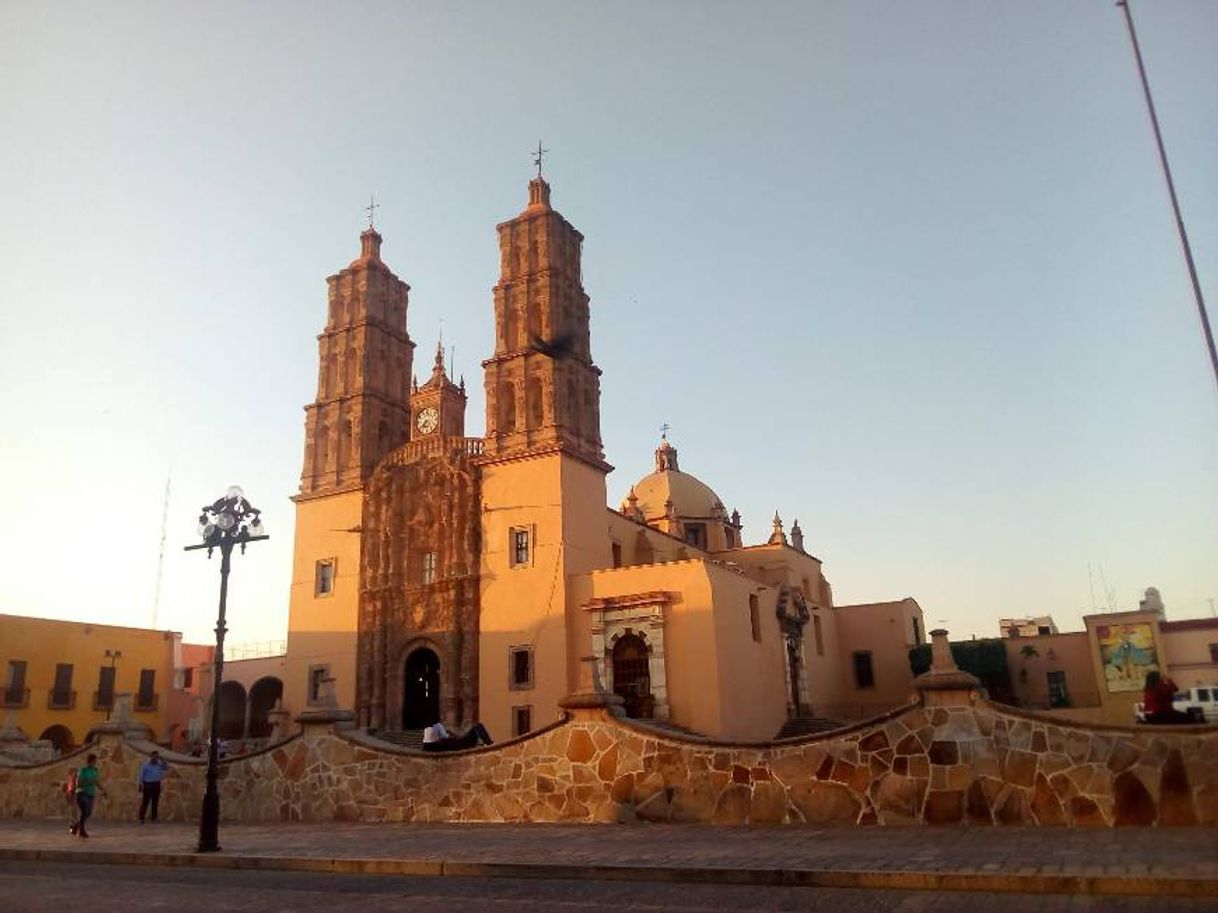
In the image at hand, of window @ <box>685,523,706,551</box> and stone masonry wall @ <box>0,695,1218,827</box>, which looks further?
window @ <box>685,523,706,551</box>

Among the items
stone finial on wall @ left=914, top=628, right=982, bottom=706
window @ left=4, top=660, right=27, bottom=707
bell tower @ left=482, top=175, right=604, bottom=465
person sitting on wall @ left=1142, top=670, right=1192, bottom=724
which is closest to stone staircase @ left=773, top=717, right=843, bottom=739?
bell tower @ left=482, top=175, right=604, bottom=465

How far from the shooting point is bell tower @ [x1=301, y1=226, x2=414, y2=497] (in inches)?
1495

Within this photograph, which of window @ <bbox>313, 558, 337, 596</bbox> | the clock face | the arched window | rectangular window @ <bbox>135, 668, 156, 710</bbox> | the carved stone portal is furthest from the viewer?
rectangular window @ <bbox>135, 668, 156, 710</bbox>

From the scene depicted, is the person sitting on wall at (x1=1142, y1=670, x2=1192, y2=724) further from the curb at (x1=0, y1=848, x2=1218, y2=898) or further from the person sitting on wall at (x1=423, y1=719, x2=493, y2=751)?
the person sitting on wall at (x1=423, y1=719, x2=493, y2=751)

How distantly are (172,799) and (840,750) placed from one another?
1415 centimetres

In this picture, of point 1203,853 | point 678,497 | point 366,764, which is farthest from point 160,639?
point 1203,853

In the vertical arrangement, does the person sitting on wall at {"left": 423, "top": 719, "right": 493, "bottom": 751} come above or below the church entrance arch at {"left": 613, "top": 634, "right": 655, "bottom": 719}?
below

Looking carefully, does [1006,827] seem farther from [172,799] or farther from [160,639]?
[160,639]

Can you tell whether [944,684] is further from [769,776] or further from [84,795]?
[84,795]

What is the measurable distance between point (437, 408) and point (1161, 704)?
31.1 meters

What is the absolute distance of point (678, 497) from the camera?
50938mm

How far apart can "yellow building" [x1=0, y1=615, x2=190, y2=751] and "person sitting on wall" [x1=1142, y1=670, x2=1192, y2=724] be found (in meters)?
39.7

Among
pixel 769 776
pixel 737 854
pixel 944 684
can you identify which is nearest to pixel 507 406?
pixel 769 776

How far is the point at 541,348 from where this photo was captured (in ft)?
113
